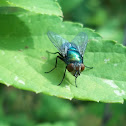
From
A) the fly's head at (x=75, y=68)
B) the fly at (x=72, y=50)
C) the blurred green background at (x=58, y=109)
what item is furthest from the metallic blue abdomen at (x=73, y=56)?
the blurred green background at (x=58, y=109)

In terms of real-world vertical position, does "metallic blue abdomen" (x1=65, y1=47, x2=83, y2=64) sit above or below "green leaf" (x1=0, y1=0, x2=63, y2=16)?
below

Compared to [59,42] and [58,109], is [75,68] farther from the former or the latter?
[58,109]

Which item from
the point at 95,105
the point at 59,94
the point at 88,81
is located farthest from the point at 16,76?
the point at 95,105

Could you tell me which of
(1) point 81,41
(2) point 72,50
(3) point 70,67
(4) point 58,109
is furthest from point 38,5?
(4) point 58,109

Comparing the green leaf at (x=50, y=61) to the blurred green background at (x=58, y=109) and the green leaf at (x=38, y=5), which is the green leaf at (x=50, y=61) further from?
the blurred green background at (x=58, y=109)

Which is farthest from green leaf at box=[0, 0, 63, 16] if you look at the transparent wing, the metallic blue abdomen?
the metallic blue abdomen

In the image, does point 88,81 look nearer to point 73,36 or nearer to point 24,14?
point 73,36

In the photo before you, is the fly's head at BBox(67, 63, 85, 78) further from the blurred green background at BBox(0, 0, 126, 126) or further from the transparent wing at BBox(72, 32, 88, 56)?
the blurred green background at BBox(0, 0, 126, 126)

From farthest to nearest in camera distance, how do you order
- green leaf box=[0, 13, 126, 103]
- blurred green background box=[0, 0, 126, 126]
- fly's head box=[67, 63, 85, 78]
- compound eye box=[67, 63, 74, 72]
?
blurred green background box=[0, 0, 126, 126]
compound eye box=[67, 63, 74, 72]
fly's head box=[67, 63, 85, 78]
green leaf box=[0, 13, 126, 103]
